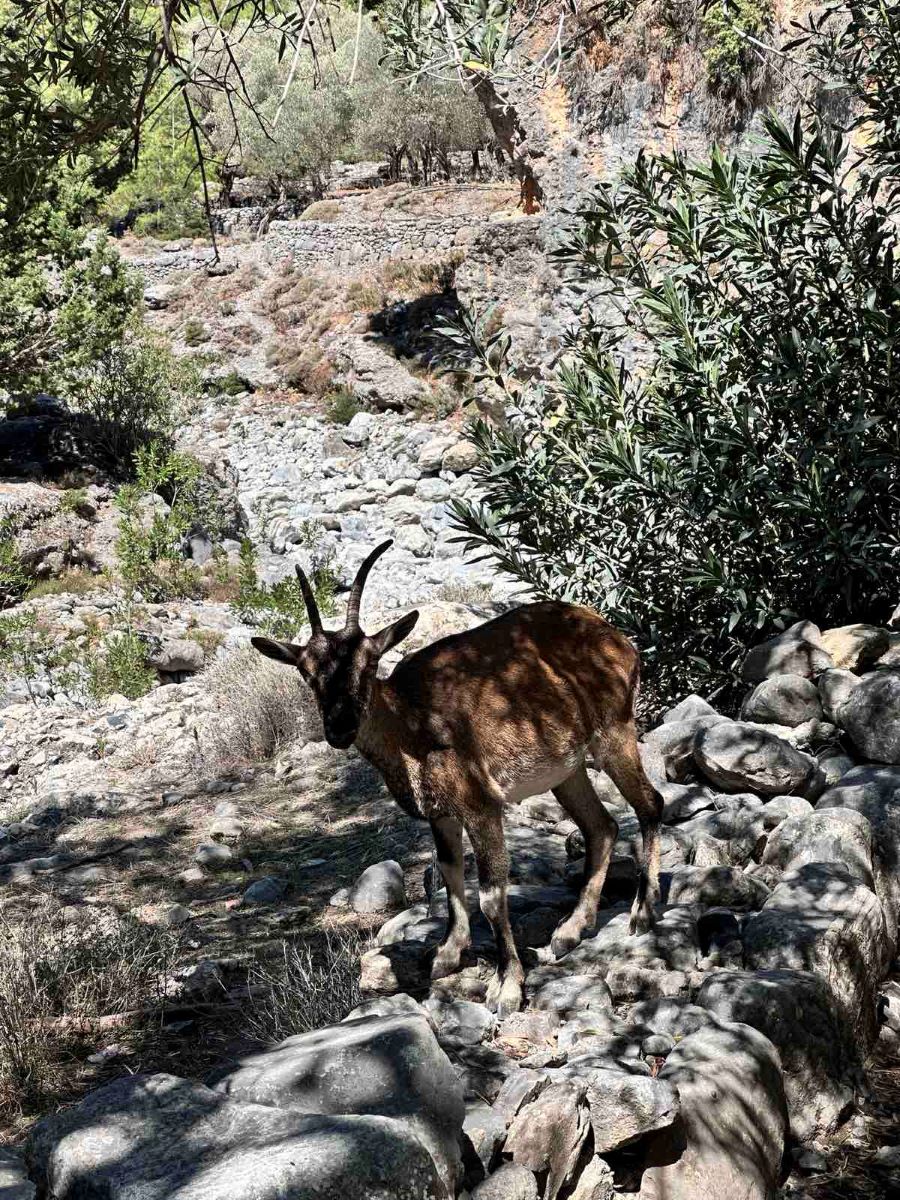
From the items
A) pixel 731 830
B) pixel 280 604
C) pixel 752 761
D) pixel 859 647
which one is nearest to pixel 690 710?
pixel 859 647

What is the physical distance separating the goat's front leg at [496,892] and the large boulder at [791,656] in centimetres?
297

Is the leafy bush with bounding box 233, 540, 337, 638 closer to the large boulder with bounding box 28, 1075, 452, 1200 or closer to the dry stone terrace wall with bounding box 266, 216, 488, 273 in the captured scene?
the large boulder with bounding box 28, 1075, 452, 1200

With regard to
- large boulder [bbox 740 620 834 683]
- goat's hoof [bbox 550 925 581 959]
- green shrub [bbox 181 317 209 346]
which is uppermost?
green shrub [bbox 181 317 209 346]

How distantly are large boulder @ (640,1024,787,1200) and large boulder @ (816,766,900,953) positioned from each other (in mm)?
1430

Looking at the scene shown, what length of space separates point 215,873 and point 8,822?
8.37 ft

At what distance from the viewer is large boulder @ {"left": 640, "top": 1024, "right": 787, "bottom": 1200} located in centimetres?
353

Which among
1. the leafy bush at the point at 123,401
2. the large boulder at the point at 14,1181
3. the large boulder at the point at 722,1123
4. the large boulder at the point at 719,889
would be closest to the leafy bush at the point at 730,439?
the large boulder at the point at 719,889

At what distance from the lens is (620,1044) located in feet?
13.9

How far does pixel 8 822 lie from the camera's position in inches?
357

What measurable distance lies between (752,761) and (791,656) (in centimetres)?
126

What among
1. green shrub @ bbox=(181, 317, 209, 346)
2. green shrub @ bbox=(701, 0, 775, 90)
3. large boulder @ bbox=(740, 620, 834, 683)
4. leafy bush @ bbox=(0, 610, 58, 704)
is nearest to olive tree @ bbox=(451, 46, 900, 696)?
large boulder @ bbox=(740, 620, 834, 683)

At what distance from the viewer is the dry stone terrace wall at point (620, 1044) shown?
305cm

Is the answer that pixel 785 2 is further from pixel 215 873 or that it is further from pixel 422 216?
pixel 422 216

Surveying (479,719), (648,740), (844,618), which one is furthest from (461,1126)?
(844,618)
